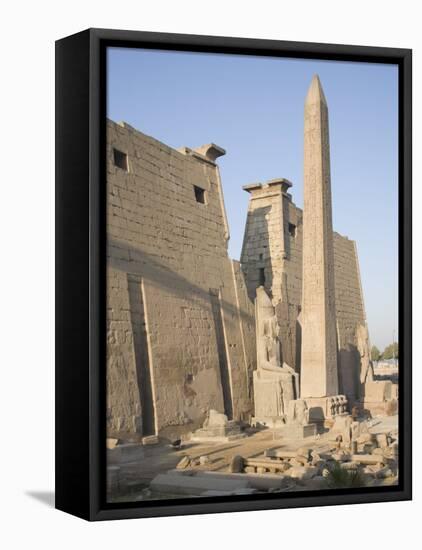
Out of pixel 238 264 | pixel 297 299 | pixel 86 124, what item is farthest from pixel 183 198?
pixel 86 124

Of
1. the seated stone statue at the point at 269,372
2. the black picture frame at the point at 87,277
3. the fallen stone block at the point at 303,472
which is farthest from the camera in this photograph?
the seated stone statue at the point at 269,372

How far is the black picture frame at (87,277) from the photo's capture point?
10797mm

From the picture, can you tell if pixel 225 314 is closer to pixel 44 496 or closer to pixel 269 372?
pixel 269 372

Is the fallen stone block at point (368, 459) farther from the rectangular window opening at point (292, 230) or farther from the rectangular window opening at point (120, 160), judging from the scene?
the rectangular window opening at point (120, 160)

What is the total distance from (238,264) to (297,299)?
946mm

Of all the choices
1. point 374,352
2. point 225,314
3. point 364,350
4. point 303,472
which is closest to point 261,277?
point 225,314

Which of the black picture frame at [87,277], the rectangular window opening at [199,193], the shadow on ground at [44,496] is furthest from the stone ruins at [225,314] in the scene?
the shadow on ground at [44,496]

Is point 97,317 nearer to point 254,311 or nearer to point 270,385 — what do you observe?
point 270,385

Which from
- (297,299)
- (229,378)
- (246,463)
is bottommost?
(246,463)

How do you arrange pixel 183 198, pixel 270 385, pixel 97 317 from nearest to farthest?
pixel 97 317 → pixel 270 385 → pixel 183 198

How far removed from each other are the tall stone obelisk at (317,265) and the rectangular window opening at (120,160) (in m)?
2.03

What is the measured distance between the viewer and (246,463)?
464 inches

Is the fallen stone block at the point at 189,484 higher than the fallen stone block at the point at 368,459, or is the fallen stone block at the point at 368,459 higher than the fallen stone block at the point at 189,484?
the fallen stone block at the point at 368,459

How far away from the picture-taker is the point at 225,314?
44.1 ft
